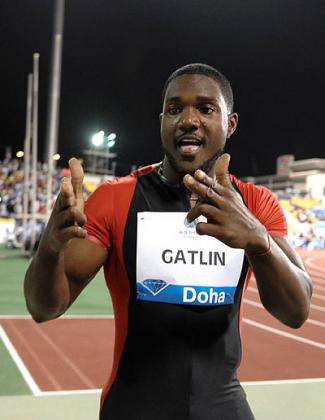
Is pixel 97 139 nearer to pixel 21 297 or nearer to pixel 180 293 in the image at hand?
pixel 21 297

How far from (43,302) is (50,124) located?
965 cm

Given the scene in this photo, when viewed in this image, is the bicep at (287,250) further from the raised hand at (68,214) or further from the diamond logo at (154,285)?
the raised hand at (68,214)

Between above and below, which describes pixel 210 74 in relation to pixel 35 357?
above

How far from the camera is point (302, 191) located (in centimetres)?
3806

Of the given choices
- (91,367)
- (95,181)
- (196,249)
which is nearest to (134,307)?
(196,249)

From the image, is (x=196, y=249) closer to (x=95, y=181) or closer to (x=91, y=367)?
(x=91, y=367)

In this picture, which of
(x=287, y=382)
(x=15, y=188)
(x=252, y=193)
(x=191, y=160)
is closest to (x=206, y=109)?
(x=191, y=160)

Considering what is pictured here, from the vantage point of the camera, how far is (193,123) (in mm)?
1296

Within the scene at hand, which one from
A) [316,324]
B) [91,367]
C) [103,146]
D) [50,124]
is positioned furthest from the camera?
[103,146]

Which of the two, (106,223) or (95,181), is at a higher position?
(106,223)

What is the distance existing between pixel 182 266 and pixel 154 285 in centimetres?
9

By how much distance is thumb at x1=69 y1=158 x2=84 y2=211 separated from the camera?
3.50ft

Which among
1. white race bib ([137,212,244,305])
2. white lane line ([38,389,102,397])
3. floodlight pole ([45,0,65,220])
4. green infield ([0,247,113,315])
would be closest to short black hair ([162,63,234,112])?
white race bib ([137,212,244,305])

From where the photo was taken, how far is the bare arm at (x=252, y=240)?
103 cm
